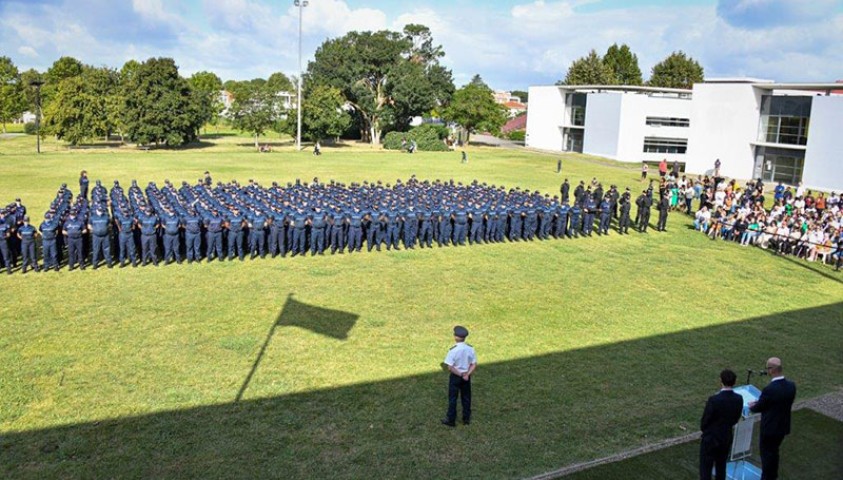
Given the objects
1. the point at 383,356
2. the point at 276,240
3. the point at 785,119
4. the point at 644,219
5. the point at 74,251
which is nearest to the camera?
the point at 383,356

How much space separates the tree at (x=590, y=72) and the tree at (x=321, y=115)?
109 ft

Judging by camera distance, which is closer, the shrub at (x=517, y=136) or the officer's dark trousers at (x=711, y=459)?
the officer's dark trousers at (x=711, y=459)

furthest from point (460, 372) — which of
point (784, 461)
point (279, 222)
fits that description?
point (279, 222)

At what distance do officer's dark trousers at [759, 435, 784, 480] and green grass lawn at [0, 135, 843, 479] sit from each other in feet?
4.49

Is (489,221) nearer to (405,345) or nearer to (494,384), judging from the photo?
(405,345)

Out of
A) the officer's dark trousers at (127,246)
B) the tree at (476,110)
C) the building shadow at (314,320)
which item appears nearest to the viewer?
the building shadow at (314,320)

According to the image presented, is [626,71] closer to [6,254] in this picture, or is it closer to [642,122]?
[642,122]

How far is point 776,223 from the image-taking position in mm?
19406

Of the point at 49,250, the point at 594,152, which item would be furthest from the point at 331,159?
the point at 49,250

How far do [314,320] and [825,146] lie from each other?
98.8ft

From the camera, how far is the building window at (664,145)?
46844mm

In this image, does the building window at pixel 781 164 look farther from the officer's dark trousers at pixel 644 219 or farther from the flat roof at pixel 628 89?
the officer's dark trousers at pixel 644 219

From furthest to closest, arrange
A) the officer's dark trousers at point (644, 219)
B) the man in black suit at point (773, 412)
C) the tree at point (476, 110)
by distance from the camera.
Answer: the tree at point (476, 110) → the officer's dark trousers at point (644, 219) → the man in black suit at point (773, 412)

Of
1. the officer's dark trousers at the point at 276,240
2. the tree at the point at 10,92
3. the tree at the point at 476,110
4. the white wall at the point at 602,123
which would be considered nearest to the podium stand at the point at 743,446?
the officer's dark trousers at the point at 276,240
